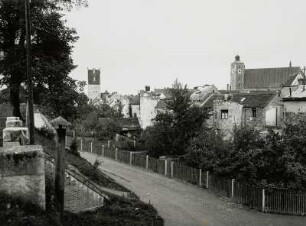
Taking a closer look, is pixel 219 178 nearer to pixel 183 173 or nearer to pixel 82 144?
pixel 183 173

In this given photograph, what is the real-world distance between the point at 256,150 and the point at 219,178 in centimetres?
317

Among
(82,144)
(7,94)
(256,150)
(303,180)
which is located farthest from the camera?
(82,144)

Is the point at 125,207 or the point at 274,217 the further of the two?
the point at 274,217

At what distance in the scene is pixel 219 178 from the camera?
26.7m

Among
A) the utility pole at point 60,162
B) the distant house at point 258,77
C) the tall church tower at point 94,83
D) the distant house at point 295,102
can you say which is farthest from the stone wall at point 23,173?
the tall church tower at point 94,83

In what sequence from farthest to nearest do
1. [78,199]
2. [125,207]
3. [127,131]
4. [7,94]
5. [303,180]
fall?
[127,131], [7,94], [303,180], [125,207], [78,199]

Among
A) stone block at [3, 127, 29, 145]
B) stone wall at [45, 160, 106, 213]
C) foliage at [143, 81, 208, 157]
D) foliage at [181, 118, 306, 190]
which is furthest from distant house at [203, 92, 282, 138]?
stone block at [3, 127, 29, 145]

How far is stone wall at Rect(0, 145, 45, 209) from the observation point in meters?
7.79

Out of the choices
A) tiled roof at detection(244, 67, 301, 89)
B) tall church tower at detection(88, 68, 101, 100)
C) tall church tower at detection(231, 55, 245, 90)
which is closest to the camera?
tiled roof at detection(244, 67, 301, 89)

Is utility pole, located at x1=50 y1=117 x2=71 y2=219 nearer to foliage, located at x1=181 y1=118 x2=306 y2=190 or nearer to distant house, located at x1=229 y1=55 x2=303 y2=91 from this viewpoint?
foliage, located at x1=181 y1=118 x2=306 y2=190

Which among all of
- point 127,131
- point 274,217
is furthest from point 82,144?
point 274,217

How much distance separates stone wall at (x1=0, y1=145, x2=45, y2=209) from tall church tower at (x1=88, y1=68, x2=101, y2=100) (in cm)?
11816

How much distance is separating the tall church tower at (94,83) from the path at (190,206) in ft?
317

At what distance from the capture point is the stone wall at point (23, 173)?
7785 millimetres
